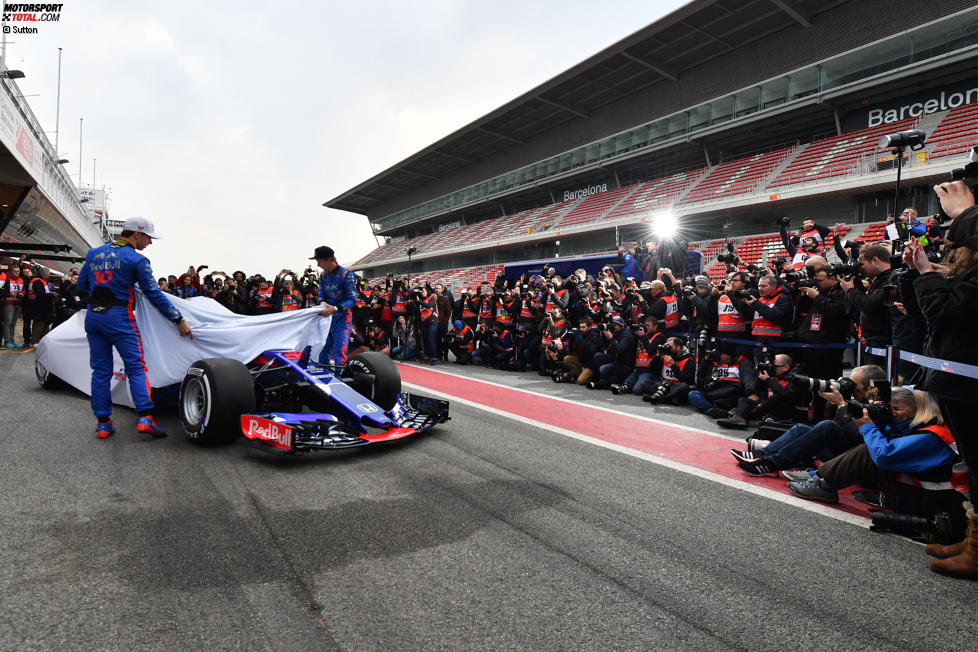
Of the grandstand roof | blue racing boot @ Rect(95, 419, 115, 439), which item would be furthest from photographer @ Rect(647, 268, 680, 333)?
the grandstand roof

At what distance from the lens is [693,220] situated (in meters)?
23.4

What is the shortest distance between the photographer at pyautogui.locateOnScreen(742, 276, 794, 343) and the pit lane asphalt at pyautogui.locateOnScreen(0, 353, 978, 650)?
3335 mm

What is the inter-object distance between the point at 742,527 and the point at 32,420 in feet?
19.8

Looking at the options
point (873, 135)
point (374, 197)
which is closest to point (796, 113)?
point (873, 135)

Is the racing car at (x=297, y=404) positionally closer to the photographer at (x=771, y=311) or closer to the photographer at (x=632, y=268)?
the photographer at (x=771, y=311)

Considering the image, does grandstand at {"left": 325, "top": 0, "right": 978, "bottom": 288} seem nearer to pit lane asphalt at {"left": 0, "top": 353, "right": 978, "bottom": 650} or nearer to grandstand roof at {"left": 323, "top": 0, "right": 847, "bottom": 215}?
grandstand roof at {"left": 323, "top": 0, "right": 847, "bottom": 215}

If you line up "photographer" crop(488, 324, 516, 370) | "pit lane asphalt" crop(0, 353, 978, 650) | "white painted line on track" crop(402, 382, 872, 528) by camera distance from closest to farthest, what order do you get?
"pit lane asphalt" crop(0, 353, 978, 650)
"white painted line on track" crop(402, 382, 872, 528)
"photographer" crop(488, 324, 516, 370)

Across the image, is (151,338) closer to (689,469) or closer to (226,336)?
(226,336)

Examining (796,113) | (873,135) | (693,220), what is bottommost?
(693,220)

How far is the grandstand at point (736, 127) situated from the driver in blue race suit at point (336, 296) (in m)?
16.6

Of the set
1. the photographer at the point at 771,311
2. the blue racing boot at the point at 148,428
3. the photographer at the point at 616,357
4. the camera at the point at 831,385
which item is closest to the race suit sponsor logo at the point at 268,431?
the blue racing boot at the point at 148,428

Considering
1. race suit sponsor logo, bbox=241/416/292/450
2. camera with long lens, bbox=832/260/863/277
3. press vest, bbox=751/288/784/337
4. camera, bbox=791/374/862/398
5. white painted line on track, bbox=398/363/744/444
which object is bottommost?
white painted line on track, bbox=398/363/744/444

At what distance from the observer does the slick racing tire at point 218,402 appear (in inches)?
159

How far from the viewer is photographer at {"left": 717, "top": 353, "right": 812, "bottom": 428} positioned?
18.0ft
